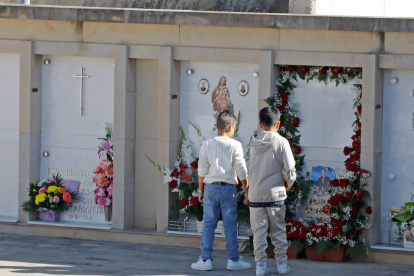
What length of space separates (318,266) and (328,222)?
0.65 m

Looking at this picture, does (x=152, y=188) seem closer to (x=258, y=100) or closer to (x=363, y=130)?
(x=258, y=100)

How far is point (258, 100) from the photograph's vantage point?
1024 cm

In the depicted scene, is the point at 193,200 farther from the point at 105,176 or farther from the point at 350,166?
the point at 350,166

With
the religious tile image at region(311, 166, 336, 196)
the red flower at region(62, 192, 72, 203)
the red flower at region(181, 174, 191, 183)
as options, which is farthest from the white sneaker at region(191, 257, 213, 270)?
the red flower at region(62, 192, 72, 203)

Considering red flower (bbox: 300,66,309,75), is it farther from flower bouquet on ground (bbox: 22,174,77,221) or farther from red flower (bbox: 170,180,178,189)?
flower bouquet on ground (bbox: 22,174,77,221)

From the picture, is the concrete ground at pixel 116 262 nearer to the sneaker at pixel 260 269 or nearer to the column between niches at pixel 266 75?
the sneaker at pixel 260 269

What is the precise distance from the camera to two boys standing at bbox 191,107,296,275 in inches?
331

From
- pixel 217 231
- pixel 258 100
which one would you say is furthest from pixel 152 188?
pixel 258 100

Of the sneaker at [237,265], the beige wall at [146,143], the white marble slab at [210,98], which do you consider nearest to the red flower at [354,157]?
the white marble slab at [210,98]

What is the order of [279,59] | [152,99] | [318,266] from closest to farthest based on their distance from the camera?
[318,266] → [279,59] → [152,99]

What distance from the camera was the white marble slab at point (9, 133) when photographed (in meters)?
11.5

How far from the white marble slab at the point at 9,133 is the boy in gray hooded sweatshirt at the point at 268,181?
434 cm

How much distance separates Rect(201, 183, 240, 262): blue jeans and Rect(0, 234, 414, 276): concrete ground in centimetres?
28

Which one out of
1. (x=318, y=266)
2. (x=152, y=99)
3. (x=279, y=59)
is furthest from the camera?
(x=152, y=99)
